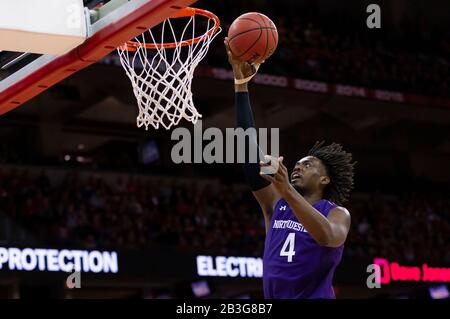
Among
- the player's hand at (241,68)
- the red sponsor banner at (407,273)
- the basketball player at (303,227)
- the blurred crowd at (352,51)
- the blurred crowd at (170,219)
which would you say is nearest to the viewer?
the basketball player at (303,227)

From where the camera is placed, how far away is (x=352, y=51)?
51.4 feet

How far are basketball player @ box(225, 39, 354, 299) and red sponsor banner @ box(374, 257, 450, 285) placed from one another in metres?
8.86

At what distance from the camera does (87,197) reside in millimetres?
12164

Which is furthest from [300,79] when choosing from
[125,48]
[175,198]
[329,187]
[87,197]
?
[329,187]

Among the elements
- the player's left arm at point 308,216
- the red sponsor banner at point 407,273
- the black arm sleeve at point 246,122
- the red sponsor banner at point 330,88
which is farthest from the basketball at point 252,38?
the red sponsor banner at point 330,88

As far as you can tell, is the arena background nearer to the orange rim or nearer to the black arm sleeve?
the orange rim

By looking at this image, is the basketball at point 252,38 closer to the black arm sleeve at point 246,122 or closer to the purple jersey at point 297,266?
the black arm sleeve at point 246,122

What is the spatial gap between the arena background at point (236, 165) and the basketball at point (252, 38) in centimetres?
645

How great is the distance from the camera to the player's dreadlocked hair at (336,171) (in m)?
3.60

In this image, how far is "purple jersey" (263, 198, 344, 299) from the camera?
3299 mm

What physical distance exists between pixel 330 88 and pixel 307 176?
11130 millimetres
